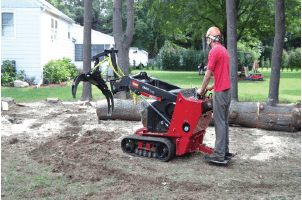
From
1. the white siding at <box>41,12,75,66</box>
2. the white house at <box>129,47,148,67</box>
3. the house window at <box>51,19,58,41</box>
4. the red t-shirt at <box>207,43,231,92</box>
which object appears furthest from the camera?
the white house at <box>129,47,148,67</box>

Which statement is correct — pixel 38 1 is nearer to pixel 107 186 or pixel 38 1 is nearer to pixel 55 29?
pixel 55 29

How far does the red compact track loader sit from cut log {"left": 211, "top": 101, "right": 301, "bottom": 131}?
2525mm

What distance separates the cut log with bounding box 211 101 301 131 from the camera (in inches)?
322

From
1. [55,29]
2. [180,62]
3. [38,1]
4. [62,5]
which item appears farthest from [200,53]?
[62,5]

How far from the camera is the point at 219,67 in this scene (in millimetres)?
5637

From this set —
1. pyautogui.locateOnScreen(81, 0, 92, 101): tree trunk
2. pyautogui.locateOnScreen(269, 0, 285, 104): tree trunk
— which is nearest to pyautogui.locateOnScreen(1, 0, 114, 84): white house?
pyautogui.locateOnScreen(81, 0, 92, 101): tree trunk

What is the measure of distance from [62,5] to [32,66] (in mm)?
36477

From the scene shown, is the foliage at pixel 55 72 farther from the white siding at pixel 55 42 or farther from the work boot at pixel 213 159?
the work boot at pixel 213 159

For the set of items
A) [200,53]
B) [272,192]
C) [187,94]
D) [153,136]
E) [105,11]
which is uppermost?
[105,11]

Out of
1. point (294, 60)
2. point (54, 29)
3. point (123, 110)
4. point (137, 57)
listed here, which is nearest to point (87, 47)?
point (123, 110)

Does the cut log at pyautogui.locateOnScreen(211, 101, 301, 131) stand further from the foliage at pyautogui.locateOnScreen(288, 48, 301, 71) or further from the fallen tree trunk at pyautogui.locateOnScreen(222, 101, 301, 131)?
the foliage at pyautogui.locateOnScreen(288, 48, 301, 71)

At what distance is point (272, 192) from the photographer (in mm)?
4695

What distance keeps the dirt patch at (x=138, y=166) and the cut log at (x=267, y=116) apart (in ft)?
0.63

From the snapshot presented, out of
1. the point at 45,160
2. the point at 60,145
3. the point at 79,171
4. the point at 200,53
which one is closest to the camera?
the point at 79,171
